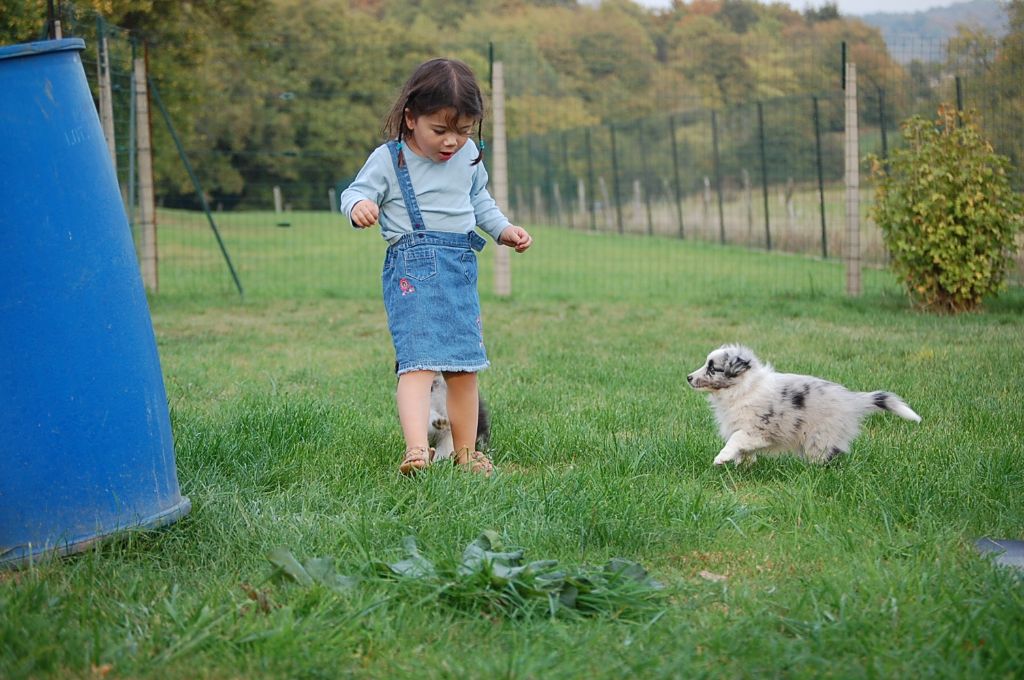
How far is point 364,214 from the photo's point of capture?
12.4 ft

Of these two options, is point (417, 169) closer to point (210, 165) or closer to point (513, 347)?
point (513, 347)

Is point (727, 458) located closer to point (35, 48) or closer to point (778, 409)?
point (778, 409)

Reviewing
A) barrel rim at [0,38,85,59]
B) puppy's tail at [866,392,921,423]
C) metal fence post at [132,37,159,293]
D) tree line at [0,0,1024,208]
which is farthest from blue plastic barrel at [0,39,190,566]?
metal fence post at [132,37,159,293]

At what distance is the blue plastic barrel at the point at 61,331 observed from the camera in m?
2.94

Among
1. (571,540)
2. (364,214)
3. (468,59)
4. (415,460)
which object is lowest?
(571,540)

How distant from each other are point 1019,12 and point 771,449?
9018 millimetres

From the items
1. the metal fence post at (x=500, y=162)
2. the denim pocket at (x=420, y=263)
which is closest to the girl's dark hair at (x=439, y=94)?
the denim pocket at (x=420, y=263)

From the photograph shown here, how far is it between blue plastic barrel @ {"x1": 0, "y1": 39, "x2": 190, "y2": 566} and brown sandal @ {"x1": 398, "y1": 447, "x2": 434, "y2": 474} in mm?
1041

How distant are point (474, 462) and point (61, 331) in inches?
67.4

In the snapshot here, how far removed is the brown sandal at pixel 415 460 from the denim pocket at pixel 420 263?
0.66 meters

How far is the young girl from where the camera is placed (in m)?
4.04

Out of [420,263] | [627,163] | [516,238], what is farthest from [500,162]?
[627,163]

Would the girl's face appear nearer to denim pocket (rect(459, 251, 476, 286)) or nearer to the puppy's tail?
denim pocket (rect(459, 251, 476, 286))

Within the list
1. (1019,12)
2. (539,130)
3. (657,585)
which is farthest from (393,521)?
(539,130)
